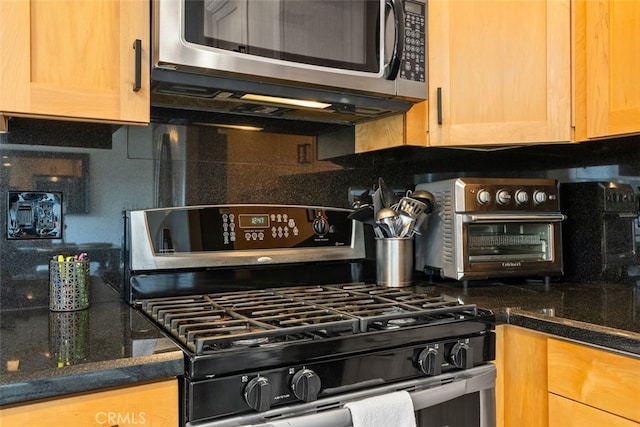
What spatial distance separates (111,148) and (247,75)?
1.53 feet

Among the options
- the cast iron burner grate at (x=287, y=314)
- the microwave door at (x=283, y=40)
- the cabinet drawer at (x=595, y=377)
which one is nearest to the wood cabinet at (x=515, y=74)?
the microwave door at (x=283, y=40)

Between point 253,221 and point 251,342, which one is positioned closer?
point 251,342

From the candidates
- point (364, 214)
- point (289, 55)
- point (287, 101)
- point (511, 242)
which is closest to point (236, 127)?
point (287, 101)

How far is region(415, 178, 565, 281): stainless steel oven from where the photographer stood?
1.62 metres

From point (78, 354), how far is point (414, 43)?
1.17 meters

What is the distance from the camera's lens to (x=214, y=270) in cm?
148

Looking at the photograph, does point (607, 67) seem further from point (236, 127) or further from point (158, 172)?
point (158, 172)

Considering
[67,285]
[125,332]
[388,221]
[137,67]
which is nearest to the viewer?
[125,332]

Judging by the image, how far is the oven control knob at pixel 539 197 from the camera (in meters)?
1.70

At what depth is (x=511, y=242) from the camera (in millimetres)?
1728

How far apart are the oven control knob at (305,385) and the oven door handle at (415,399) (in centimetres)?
2

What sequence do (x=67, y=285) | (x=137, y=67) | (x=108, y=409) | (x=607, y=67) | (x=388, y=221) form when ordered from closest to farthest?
(x=108, y=409), (x=137, y=67), (x=67, y=285), (x=607, y=67), (x=388, y=221)

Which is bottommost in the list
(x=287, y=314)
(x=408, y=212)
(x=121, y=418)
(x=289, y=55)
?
(x=121, y=418)

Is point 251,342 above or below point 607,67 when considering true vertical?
below
